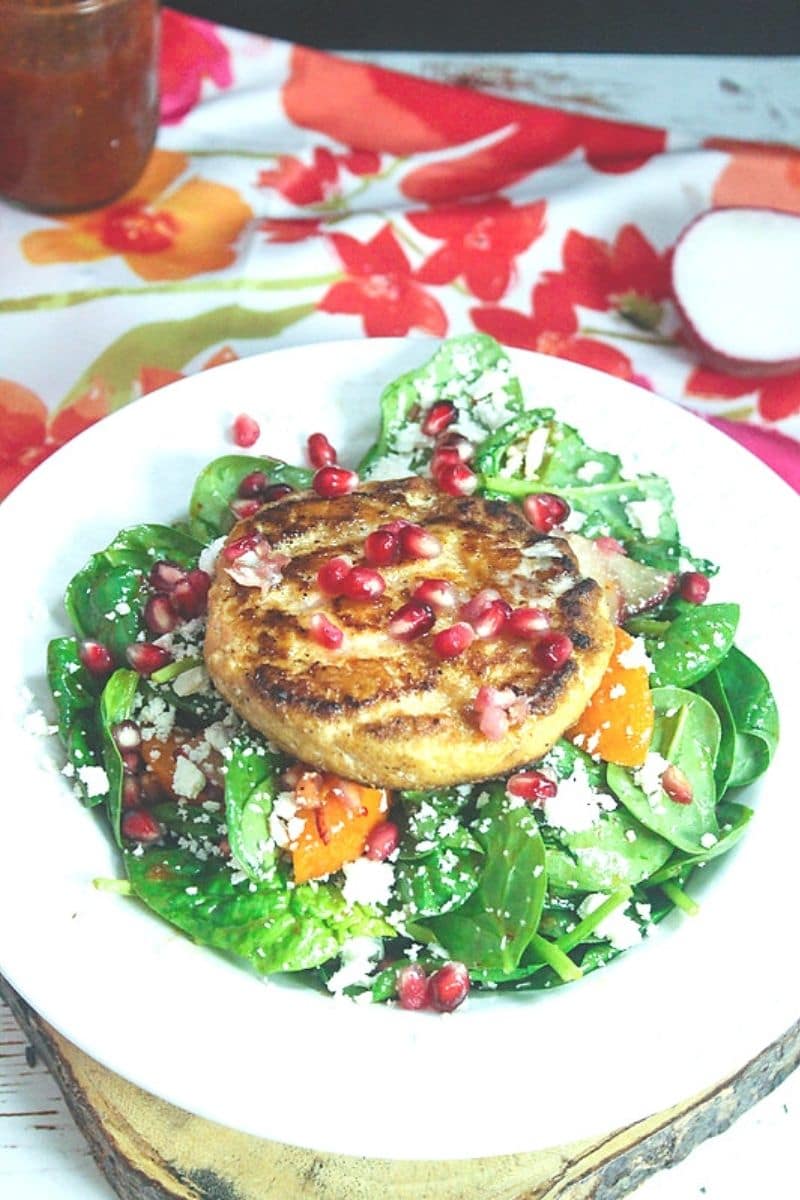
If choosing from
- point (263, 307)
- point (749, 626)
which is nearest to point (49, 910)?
point (749, 626)

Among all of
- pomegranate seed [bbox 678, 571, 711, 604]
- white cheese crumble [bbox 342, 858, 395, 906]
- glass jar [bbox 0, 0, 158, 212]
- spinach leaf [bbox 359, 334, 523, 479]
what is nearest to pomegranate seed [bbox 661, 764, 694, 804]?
pomegranate seed [bbox 678, 571, 711, 604]

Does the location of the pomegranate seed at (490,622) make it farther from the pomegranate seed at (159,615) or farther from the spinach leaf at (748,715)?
the pomegranate seed at (159,615)

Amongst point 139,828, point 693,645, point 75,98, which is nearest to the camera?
point 139,828

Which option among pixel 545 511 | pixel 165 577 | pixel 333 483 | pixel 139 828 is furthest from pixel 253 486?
pixel 139 828

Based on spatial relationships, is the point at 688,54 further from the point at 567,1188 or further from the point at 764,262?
the point at 567,1188

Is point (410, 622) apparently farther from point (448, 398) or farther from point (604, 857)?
point (448, 398)

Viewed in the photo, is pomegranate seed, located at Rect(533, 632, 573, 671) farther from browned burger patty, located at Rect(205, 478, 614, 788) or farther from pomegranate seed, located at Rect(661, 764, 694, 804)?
pomegranate seed, located at Rect(661, 764, 694, 804)

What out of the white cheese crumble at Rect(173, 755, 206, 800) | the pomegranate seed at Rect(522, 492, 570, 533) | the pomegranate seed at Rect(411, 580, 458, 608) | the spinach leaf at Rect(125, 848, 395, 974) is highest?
the pomegranate seed at Rect(411, 580, 458, 608)
